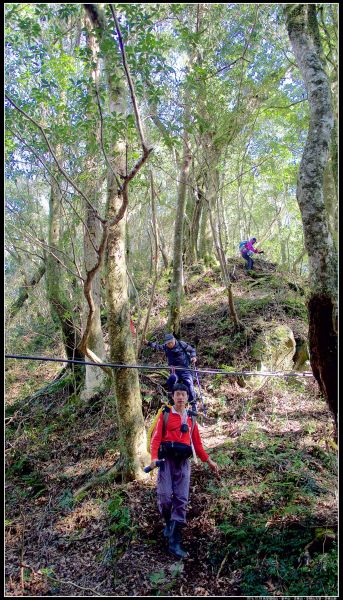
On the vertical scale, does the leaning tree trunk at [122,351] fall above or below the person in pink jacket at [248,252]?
below

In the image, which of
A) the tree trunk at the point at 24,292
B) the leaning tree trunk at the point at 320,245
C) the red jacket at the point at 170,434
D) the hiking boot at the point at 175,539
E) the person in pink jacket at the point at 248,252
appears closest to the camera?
the leaning tree trunk at the point at 320,245

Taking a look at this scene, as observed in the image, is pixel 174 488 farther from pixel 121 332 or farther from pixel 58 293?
pixel 58 293

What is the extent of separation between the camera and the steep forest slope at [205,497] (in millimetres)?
4098

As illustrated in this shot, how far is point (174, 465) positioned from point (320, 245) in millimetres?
3172

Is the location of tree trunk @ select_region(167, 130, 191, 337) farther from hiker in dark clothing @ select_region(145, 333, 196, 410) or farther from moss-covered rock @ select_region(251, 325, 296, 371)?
hiker in dark clothing @ select_region(145, 333, 196, 410)

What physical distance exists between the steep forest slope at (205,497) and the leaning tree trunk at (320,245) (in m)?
1.78

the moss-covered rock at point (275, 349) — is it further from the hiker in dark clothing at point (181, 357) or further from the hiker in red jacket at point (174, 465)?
the hiker in red jacket at point (174, 465)

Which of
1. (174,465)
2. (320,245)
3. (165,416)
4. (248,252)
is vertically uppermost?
(248,252)

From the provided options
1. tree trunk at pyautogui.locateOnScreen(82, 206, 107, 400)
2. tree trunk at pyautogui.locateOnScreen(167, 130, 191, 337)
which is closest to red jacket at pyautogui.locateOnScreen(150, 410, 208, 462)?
tree trunk at pyautogui.locateOnScreen(82, 206, 107, 400)

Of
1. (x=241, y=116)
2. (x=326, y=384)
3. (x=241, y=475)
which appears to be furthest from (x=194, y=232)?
(x=326, y=384)

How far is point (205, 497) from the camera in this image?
527 centimetres

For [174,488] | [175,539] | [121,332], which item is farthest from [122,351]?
[175,539]

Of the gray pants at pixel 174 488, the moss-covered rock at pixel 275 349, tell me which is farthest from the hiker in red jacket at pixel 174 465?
the moss-covered rock at pixel 275 349

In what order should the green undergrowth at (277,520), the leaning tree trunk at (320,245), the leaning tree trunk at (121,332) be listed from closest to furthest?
the leaning tree trunk at (320,245), the green undergrowth at (277,520), the leaning tree trunk at (121,332)
